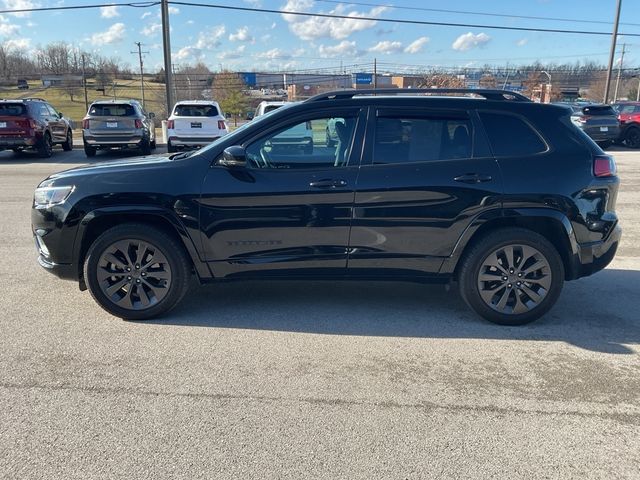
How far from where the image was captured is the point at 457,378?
343cm

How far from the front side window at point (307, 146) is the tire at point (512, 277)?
4.40ft

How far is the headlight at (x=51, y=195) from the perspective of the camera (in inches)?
164

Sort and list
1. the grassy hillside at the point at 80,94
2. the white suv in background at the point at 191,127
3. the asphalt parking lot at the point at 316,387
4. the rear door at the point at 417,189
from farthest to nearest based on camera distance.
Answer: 1. the grassy hillside at the point at 80,94
2. the white suv in background at the point at 191,127
3. the rear door at the point at 417,189
4. the asphalt parking lot at the point at 316,387

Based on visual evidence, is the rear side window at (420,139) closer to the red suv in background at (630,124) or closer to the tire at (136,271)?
the tire at (136,271)

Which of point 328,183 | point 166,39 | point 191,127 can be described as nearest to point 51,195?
point 328,183

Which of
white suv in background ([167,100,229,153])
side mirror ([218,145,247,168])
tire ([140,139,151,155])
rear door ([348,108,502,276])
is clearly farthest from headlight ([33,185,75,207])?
tire ([140,139,151,155])

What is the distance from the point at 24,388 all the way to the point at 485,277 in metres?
3.37

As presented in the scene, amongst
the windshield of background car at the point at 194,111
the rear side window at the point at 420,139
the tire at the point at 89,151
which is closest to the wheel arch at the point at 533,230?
the rear side window at the point at 420,139

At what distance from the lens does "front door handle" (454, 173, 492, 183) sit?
13.4 ft

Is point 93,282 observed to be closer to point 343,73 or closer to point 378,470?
point 378,470

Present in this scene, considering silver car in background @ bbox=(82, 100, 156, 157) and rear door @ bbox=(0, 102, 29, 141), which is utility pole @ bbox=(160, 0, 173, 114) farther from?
rear door @ bbox=(0, 102, 29, 141)

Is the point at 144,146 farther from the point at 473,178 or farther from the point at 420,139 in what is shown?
the point at 473,178

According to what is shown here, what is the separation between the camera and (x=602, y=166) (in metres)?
4.21

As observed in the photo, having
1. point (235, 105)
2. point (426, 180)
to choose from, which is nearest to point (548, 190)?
point (426, 180)
